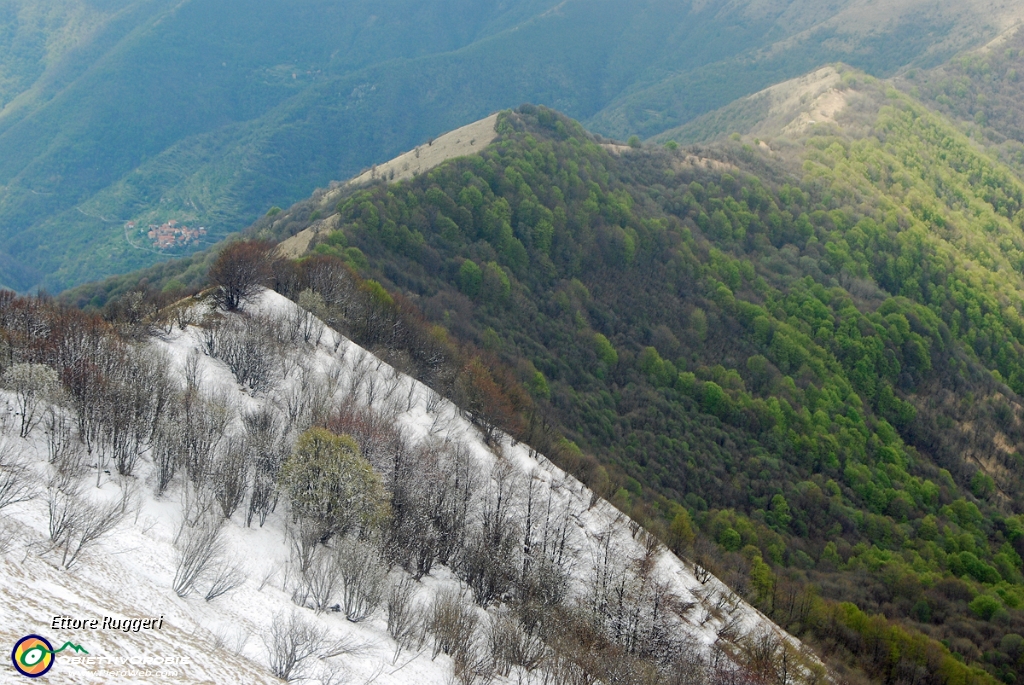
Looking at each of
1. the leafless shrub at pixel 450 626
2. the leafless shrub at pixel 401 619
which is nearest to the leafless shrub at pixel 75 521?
the leafless shrub at pixel 401 619

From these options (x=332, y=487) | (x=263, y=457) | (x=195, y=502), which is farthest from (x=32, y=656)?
(x=263, y=457)

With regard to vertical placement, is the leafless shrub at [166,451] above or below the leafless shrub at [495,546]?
above

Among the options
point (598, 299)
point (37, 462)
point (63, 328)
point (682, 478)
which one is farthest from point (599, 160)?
point (37, 462)

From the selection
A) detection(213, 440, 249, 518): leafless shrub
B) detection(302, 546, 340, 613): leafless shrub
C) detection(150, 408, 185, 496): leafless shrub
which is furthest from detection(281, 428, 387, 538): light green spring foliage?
detection(150, 408, 185, 496): leafless shrub

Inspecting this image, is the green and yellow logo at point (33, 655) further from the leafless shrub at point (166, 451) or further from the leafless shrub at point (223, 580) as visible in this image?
the leafless shrub at point (166, 451)

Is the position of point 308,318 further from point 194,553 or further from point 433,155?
point 433,155

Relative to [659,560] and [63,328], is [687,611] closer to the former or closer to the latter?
[659,560]
